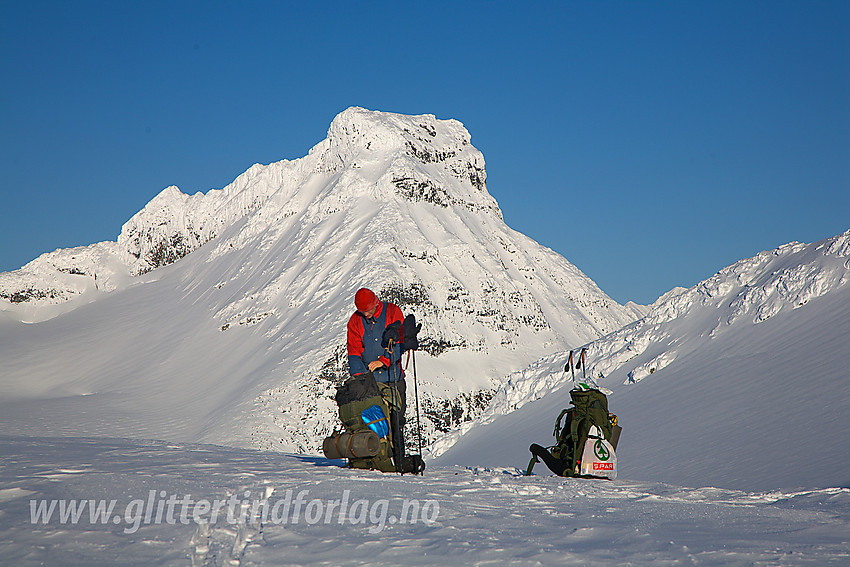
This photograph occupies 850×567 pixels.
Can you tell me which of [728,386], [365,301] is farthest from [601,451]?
[728,386]

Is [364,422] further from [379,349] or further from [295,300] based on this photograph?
[295,300]

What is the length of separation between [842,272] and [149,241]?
169 meters

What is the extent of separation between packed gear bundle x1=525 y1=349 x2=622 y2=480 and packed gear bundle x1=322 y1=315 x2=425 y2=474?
186 cm

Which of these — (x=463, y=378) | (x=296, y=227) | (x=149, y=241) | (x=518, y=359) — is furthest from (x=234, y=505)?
(x=149, y=241)

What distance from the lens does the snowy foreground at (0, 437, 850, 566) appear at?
4238 mm

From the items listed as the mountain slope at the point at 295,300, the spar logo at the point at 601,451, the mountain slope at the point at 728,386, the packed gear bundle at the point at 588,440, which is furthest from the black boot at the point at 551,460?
the mountain slope at the point at 295,300

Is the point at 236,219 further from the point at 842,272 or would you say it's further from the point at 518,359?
the point at 842,272

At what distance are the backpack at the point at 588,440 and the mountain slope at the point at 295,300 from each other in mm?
66439

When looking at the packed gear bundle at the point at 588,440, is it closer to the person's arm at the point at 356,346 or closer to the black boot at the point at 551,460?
the black boot at the point at 551,460

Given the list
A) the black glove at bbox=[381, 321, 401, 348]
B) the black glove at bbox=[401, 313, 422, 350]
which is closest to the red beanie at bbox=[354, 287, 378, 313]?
the black glove at bbox=[381, 321, 401, 348]

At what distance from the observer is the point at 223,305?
112 metres

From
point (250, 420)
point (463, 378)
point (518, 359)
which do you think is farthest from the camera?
point (518, 359)

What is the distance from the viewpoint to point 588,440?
8727 mm

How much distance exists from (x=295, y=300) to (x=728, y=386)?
90.6 meters
